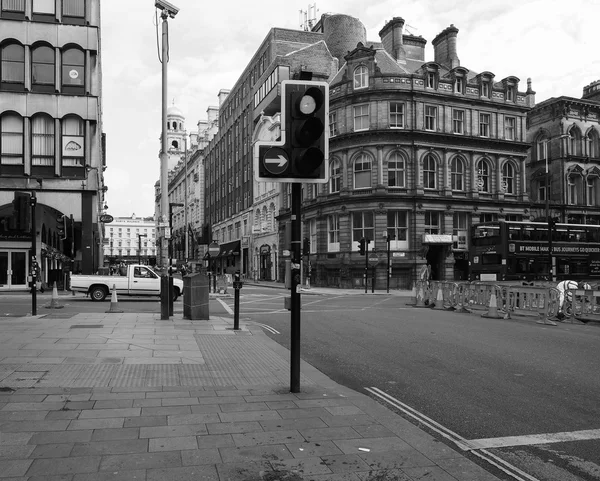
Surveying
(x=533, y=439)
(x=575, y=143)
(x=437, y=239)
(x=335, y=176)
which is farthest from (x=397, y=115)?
(x=533, y=439)

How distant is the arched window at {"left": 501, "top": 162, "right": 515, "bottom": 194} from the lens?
157 feet

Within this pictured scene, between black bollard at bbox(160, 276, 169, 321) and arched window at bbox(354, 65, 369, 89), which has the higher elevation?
arched window at bbox(354, 65, 369, 89)

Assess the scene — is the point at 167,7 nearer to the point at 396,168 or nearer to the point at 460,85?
the point at 396,168

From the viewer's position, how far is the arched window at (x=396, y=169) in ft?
145

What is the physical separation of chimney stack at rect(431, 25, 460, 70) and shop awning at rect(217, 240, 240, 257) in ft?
112

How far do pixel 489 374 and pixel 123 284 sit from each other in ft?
63.7

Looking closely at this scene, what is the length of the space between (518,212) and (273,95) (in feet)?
85.0

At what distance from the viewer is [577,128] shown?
53.8 metres

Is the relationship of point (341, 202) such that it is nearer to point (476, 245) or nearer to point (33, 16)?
point (476, 245)

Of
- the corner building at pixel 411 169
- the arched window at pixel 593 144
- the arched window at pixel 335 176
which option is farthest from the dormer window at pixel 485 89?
the arched window at pixel 593 144

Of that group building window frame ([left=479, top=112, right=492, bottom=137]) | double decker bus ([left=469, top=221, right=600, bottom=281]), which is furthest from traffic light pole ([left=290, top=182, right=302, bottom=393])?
building window frame ([left=479, top=112, right=492, bottom=137])

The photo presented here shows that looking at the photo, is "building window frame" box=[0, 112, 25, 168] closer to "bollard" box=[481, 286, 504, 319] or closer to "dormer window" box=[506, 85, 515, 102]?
"bollard" box=[481, 286, 504, 319]

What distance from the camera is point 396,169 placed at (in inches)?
1735

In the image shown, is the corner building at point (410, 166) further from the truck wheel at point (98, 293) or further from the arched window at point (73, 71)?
the truck wheel at point (98, 293)
